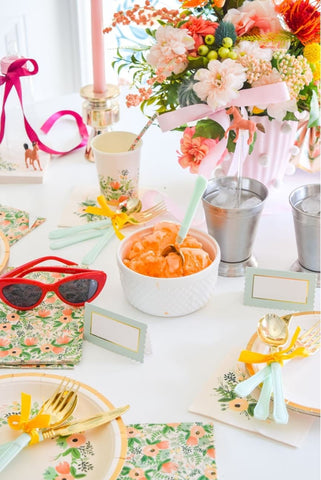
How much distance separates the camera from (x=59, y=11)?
131 inches

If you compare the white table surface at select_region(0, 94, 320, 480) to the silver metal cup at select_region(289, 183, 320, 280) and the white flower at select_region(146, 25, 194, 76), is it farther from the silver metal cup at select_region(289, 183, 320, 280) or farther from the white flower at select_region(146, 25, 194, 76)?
the white flower at select_region(146, 25, 194, 76)

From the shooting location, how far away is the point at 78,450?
93cm

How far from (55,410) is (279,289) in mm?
456

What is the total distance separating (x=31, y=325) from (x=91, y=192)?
0.52m

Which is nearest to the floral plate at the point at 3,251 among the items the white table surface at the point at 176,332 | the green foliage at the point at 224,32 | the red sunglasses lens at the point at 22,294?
the white table surface at the point at 176,332

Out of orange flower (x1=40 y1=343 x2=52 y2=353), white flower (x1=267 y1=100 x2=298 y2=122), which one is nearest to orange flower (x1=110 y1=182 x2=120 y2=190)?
white flower (x1=267 y1=100 x2=298 y2=122)

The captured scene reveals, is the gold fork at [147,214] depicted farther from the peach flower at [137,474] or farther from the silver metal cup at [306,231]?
the peach flower at [137,474]

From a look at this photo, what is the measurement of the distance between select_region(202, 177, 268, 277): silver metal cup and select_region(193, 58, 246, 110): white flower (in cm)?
17

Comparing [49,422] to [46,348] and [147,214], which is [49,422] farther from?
[147,214]

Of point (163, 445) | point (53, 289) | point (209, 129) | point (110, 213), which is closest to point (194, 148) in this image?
point (209, 129)

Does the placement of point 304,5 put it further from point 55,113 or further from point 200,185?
point 55,113

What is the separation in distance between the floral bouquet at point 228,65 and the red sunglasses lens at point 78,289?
300mm

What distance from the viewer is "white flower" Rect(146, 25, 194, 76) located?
48.6 inches

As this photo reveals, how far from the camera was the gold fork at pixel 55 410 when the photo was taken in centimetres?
88
